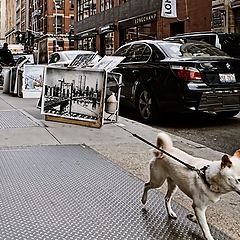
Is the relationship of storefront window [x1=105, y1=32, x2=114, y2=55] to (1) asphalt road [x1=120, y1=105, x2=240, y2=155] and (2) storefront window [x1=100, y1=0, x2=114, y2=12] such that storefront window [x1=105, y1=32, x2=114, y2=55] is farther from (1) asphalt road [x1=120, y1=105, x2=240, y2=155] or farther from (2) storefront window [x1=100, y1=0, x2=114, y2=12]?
(1) asphalt road [x1=120, y1=105, x2=240, y2=155]

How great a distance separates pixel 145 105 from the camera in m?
10.1

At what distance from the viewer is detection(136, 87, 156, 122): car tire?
9878 mm

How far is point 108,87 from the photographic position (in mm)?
9141

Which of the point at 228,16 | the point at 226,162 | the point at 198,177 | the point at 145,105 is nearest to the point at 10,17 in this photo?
the point at 228,16

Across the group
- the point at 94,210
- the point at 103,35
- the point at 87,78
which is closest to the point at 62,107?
the point at 87,78

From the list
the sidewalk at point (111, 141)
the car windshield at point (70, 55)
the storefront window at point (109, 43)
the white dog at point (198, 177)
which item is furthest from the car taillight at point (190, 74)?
the storefront window at point (109, 43)

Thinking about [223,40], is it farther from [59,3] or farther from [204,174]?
[59,3]

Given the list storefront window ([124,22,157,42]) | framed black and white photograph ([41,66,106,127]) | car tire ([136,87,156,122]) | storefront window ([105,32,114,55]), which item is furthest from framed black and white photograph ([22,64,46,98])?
storefront window ([105,32,114,55])

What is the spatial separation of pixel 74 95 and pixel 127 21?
96.8ft

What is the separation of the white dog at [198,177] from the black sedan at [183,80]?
194 inches

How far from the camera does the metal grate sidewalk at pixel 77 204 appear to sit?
383 cm

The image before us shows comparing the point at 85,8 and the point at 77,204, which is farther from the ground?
the point at 85,8

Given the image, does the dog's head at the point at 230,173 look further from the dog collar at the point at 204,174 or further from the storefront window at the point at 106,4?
the storefront window at the point at 106,4

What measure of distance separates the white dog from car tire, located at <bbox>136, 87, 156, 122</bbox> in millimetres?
5722
